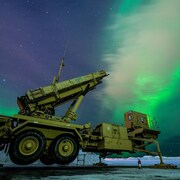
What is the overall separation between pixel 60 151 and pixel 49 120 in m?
1.76

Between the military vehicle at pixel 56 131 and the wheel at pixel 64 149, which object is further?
the wheel at pixel 64 149

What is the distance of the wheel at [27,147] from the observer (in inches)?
320

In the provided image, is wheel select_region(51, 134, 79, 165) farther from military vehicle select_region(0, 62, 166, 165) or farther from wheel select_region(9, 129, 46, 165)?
wheel select_region(9, 129, 46, 165)

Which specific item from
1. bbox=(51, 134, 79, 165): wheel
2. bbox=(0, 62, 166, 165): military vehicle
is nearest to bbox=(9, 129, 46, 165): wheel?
bbox=(0, 62, 166, 165): military vehicle

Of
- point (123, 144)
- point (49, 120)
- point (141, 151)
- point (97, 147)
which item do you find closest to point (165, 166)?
point (141, 151)

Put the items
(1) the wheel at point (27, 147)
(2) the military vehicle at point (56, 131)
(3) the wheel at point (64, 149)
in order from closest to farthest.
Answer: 1. (1) the wheel at point (27, 147)
2. (2) the military vehicle at point (56, 131)
3. (3) the wheel at point (64, 149)

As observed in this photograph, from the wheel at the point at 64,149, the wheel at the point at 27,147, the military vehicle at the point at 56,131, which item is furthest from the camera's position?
the wheel at the point at 64,149

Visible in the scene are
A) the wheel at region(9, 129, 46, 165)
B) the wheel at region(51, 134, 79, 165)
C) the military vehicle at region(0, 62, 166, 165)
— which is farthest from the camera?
the wheel at region(51, 134, 79, 165)

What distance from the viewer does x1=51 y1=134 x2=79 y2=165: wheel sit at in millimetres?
9180

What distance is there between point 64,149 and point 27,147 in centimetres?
200

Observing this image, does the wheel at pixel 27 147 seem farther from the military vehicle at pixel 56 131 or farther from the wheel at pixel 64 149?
the wheel at pixel 64 149

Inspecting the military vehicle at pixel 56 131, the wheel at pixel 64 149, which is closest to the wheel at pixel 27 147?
the military vehicle at pixel 56 131

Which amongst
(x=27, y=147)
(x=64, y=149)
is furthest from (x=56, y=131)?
(x=27, y=147)

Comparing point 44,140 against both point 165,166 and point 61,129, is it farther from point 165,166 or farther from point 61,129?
point 165,166
